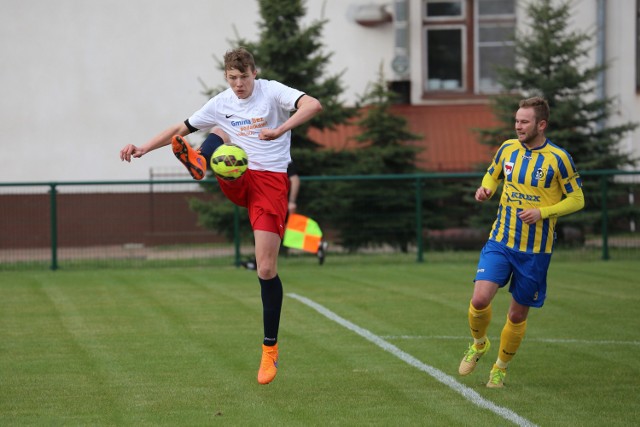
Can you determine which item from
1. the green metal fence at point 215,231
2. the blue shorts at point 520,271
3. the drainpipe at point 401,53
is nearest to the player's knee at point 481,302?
the blue shorts at point 520,271

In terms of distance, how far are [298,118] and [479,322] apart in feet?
6.70

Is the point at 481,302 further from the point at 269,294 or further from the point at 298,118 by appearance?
the point at 298,118

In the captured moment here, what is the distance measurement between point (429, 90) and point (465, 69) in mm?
1114

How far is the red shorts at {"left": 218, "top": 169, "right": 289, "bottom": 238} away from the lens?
8234 millimetres

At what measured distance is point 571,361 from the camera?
9133 mm

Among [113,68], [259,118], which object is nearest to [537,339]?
[259,118]

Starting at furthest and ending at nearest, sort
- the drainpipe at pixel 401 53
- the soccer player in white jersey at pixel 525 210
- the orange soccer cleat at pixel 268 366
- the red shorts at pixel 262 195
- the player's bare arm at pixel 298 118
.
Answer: the drainpipe at pixel 401 53, the red shorts at pixel 262 195, the orange soccer cleat at pixel 268 366, the soccer player in white jersey at pixel 525 210, the player's bare arm at pixel 298 118

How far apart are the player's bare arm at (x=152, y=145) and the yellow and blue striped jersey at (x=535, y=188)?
100 inches

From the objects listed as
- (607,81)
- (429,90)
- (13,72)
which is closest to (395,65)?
(429,90)

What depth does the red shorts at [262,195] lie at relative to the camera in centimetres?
823

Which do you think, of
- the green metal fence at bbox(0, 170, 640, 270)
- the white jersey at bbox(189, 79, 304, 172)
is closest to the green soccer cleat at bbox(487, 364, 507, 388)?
the white jersey at bbox(189, 79, 304, 172)

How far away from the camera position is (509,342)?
26.6 feet

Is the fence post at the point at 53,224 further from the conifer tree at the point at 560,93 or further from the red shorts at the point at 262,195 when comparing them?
the red shorts at the point at 262,195

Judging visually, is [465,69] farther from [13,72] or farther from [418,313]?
[418,313]
